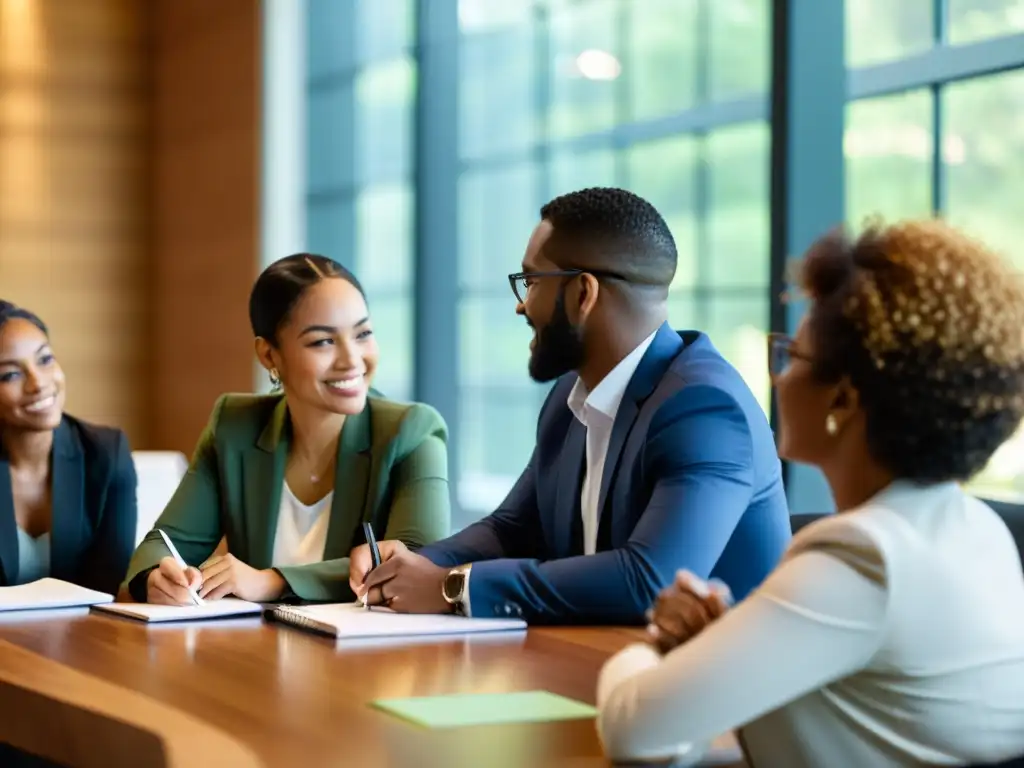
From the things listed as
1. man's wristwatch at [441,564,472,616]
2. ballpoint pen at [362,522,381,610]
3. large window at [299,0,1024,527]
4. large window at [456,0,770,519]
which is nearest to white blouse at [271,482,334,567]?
ballpoint pen at [362,522,381,610]

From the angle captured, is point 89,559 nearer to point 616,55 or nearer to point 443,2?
point 616,55

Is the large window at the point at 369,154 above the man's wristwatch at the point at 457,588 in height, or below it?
above

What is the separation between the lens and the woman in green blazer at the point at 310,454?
310 centimetres

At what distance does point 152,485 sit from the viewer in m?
4.80

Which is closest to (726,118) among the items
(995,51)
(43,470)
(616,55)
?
(616,55)

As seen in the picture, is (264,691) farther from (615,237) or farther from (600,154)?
(600,154)

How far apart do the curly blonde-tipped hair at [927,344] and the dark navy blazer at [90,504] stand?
2.56 m

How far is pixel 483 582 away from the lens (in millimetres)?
2396

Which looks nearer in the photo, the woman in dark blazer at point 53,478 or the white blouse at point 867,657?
the white blouse at point 867,657

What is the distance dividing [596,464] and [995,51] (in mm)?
2135

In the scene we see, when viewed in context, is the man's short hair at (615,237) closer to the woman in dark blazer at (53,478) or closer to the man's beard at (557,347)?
the man's beard at (557,347)

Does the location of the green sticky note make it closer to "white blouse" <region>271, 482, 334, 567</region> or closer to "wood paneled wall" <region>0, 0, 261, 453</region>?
"white blouse" <region>271, 482, 334, 567</region>

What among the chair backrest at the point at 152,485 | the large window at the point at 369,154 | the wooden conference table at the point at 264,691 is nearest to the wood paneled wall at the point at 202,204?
the large window at the point at 369,154

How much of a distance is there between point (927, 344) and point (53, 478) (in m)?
2.71
